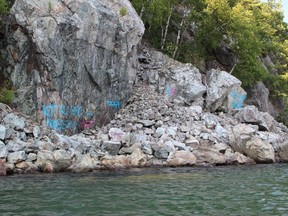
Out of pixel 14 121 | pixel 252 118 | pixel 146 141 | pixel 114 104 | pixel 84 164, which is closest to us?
pixel 84 164

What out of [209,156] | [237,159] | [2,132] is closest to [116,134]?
[209,156]

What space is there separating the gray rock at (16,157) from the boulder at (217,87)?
16.2m

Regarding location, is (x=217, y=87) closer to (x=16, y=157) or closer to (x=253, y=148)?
(x=253, y=148)

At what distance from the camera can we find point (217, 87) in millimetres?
30562

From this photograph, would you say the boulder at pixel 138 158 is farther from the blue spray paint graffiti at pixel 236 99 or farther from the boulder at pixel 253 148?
the blue spray paint graffiti at pixel 236 99

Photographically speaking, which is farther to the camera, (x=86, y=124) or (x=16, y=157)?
(x=86, y=124)

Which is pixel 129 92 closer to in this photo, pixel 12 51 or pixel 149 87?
pixel 149 87

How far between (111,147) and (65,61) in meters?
6.20

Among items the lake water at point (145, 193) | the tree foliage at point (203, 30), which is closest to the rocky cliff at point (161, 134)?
the lake water at point (145, 193)

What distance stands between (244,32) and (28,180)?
26.0 m

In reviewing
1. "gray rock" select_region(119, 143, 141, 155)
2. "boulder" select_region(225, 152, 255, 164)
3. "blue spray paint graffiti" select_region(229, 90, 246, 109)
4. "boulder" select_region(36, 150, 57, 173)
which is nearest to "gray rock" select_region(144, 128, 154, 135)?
"gray rock" select_region(119, 143, 141, 155)

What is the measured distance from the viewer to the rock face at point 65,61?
22.1 m

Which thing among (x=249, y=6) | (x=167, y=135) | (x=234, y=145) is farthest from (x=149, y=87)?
(x=249, y=6)

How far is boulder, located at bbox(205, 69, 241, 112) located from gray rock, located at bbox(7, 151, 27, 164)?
16220mm
